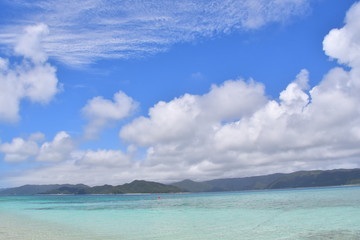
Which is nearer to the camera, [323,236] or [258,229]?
[323,236]

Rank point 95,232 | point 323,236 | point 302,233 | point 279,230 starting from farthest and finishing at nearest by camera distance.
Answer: point 95,232 < point 279,230 < point 302,233 < point 323,236

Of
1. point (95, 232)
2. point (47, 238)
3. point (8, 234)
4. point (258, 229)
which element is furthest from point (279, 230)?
point (8, 234)

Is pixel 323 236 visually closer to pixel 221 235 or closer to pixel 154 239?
pixel 221 235

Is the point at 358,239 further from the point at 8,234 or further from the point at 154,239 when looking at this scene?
the point at 8,234

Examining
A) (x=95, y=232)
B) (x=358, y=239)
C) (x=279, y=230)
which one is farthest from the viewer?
(x=95, y=232)

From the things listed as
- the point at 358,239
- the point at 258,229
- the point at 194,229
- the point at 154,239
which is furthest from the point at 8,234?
the point at 358,239

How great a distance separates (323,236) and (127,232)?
607 inches

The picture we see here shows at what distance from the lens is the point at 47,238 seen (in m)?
25.8

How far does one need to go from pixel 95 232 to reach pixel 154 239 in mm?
6991

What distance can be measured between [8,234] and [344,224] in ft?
95.6

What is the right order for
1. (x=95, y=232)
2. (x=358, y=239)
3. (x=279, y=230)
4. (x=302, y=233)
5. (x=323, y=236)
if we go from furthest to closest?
(x=95, y=232), (x=279, y=230), (x=302, y=233), (x=323, y=236), (x=358, y=239)

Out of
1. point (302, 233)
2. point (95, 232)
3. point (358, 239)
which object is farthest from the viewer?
point (95, 232)

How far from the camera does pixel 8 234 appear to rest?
2841cm

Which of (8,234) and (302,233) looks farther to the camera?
(8,234)
